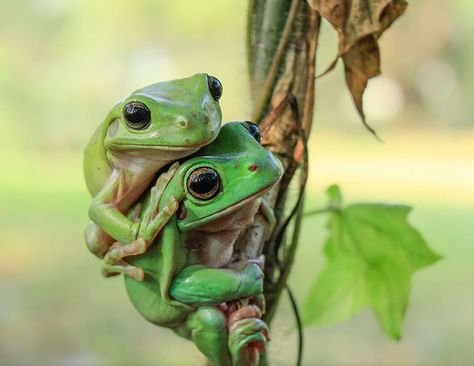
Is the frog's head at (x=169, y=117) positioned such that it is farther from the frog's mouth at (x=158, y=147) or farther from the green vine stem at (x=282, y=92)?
the green vine stem at (x=282, y=92)

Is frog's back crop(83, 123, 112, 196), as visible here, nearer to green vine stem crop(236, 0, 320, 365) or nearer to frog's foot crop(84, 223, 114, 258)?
frog's foot crop(84, 223, 114, 258)

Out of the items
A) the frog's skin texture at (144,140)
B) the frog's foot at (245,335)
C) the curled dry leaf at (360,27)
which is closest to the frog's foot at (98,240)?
the frog's skin texture at (144,140)

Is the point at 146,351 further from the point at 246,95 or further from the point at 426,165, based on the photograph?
the point at 426,165

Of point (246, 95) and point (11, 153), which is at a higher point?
point (246, 95)

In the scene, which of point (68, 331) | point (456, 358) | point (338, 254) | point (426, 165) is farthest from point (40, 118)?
point (338, 254)

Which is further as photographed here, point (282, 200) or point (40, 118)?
point (40, 118)

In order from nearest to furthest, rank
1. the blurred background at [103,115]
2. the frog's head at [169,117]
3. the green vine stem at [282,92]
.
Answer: the frog's head at [169,117], the green vine stem at [282,92], the blurred background at [103,115]
